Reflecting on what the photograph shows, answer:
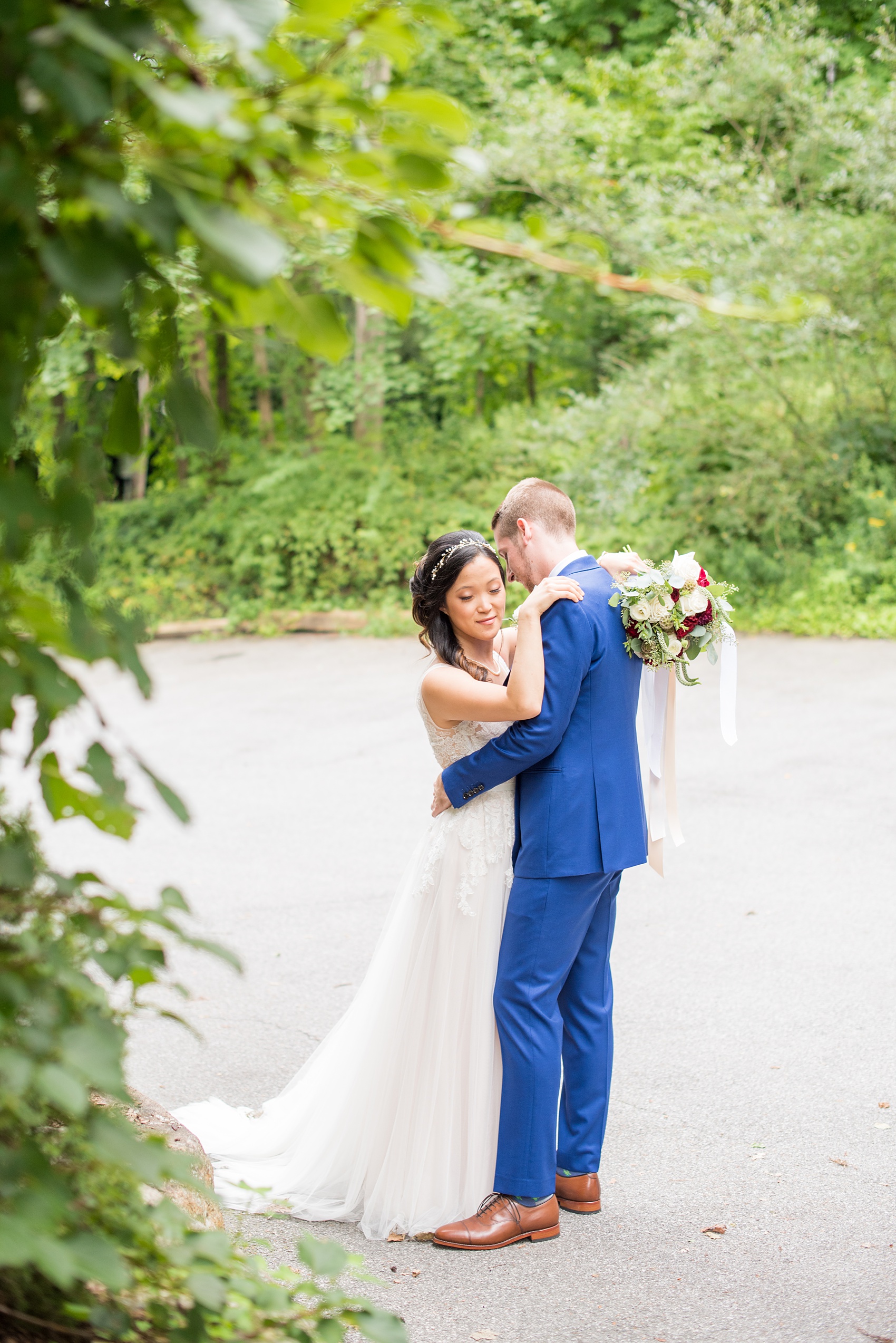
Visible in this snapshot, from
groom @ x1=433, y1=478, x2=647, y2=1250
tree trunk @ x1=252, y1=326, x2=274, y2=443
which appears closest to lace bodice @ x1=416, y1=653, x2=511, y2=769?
groom @ x1=433, y1=478, x2=647, y2=1250

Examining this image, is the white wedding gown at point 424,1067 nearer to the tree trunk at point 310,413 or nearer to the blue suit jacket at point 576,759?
the blue suit jacket at point 576,759

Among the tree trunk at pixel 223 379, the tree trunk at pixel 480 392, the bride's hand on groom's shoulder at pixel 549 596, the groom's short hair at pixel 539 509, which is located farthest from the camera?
the tree trunk at pixel 480 392

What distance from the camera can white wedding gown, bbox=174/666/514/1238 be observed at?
3.52 m

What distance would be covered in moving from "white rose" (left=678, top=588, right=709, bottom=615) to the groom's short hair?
0.39 metres

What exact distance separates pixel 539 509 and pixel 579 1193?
2.09 metres

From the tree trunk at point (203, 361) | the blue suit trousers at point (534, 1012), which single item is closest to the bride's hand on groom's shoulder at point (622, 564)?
the blue suit trousers at point (534, 1012)

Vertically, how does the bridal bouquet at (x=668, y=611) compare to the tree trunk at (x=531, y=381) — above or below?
below

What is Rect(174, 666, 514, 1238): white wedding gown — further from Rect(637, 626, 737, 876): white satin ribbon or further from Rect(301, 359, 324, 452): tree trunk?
Rect(301, 359, 324, 452): tree trunk

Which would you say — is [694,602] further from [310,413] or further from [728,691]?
[310,413]

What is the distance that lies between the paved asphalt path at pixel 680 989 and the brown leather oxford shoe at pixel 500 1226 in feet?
0.13

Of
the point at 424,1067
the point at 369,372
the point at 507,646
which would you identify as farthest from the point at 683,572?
the point at 369,372

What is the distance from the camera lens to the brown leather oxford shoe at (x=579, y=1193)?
11.8ft

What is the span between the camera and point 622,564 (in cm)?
381

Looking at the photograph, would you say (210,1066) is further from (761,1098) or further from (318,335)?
(318,335)
